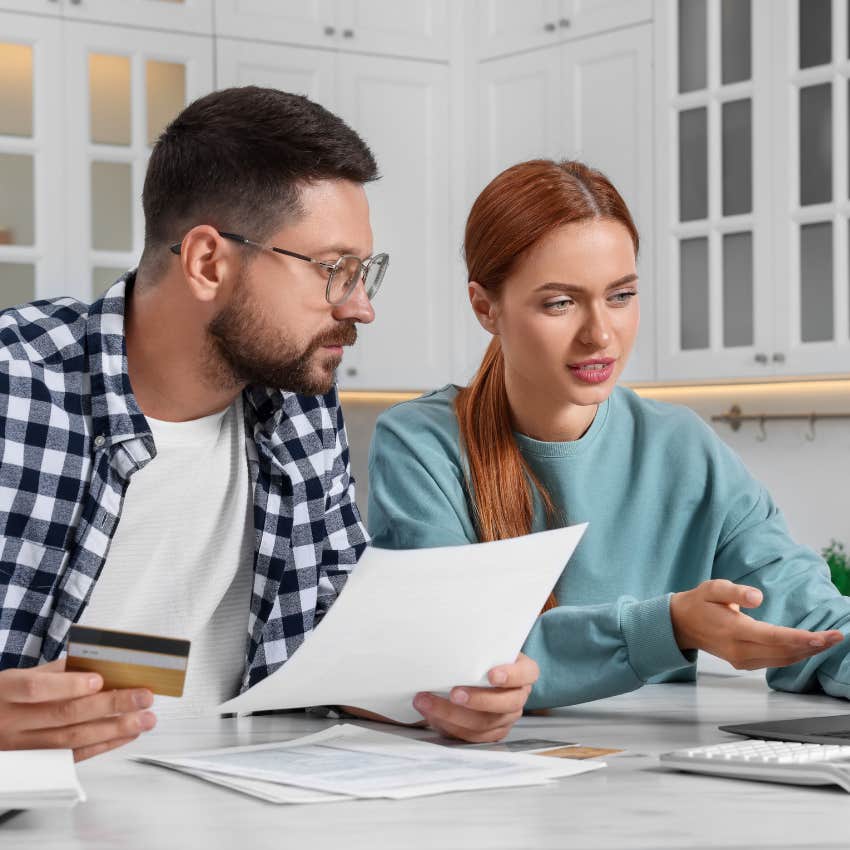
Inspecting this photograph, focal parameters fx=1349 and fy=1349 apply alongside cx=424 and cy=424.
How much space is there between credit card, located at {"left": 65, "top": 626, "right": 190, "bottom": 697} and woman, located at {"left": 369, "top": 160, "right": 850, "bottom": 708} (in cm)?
61

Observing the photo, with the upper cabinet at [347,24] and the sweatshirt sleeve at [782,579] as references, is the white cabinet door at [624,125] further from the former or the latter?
the sweatshirt sleeve at [782,579]

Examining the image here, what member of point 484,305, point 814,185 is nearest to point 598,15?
point 814,185

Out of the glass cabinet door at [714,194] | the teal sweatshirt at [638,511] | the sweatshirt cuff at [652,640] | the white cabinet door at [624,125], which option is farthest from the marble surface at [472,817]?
the white cabinet door at [624,125]

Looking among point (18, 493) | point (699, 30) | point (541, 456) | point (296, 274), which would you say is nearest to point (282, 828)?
point (18, 493)

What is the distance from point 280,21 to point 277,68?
0.13 m

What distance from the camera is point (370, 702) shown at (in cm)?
126

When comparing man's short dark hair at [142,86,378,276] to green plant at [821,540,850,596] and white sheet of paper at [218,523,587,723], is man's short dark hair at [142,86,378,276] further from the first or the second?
green plant at [821,540,850,596]

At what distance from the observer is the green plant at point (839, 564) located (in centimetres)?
318

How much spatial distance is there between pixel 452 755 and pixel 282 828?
271 millimetres

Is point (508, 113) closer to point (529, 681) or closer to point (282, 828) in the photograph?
point (529, 681)

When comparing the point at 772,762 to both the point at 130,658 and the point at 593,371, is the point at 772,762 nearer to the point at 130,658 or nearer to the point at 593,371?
the point at 130,658

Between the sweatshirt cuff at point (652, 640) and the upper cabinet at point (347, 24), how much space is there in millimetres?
2699

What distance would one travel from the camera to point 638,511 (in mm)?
1670

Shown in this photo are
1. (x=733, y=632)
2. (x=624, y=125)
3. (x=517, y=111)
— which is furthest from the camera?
(x=517, y=111)
